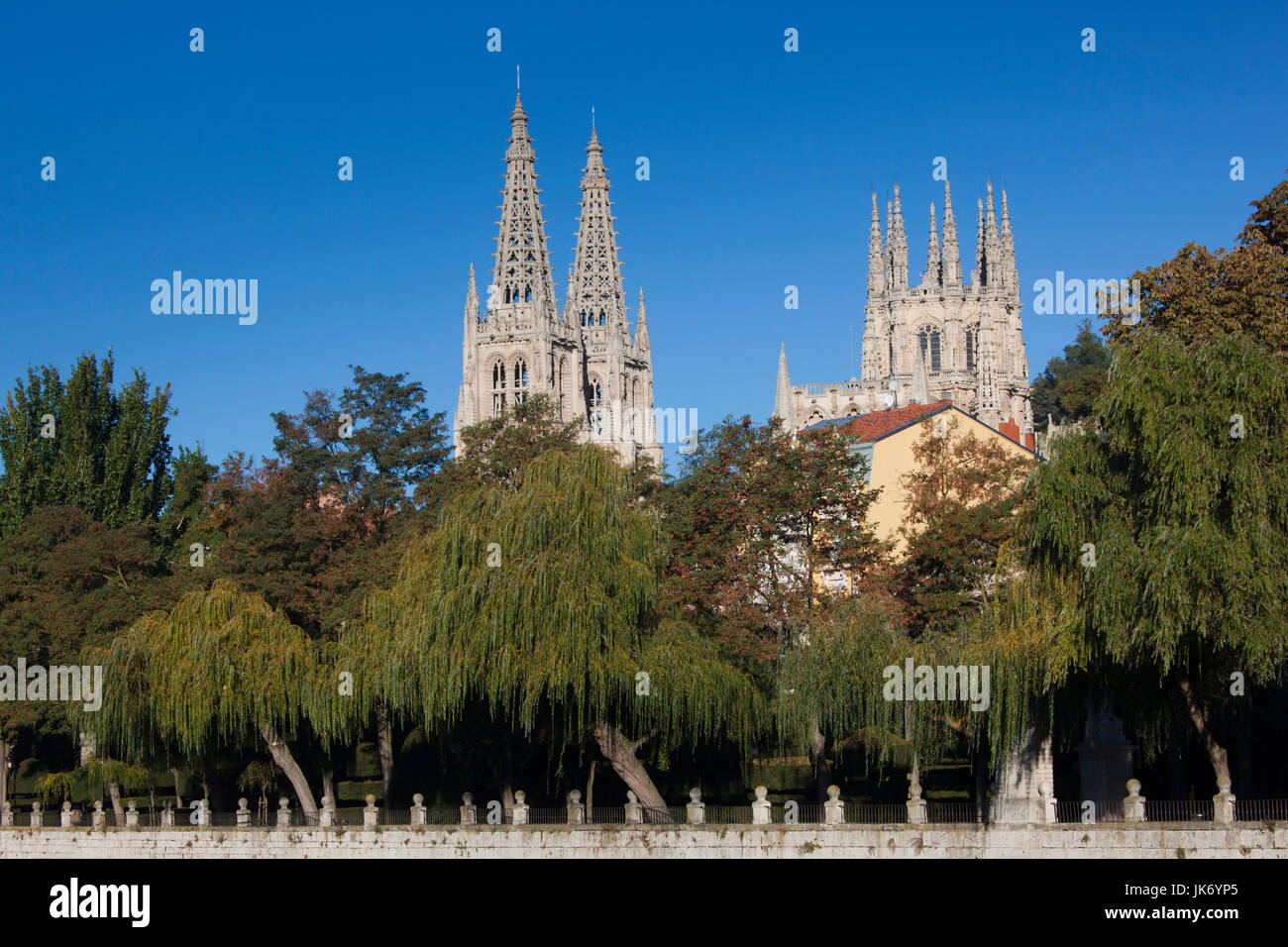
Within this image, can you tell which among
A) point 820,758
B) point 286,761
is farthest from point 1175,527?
point 286,761

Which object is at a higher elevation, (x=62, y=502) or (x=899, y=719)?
(x=62, y=502)

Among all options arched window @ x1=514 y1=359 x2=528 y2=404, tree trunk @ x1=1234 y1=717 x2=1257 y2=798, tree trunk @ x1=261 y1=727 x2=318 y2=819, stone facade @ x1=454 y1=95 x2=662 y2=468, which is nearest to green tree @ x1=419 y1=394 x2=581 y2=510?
tree trunk @ x1=261 y1=727 x2=318 y2=819

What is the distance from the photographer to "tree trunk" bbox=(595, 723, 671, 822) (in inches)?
1614

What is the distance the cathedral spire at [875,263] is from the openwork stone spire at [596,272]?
24.9 m

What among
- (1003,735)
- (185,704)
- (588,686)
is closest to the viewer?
(1003,735)

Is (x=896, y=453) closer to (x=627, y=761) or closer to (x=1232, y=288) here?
(x=1232, y=288)

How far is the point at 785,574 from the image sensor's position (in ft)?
161

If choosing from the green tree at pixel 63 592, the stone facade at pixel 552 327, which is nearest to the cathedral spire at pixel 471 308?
the stone facade at pixel 552 327

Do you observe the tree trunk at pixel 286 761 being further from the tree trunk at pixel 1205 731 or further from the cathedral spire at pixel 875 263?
the cathedral spire at pixel 875 263

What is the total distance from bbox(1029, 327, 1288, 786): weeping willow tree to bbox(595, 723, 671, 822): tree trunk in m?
11.3
